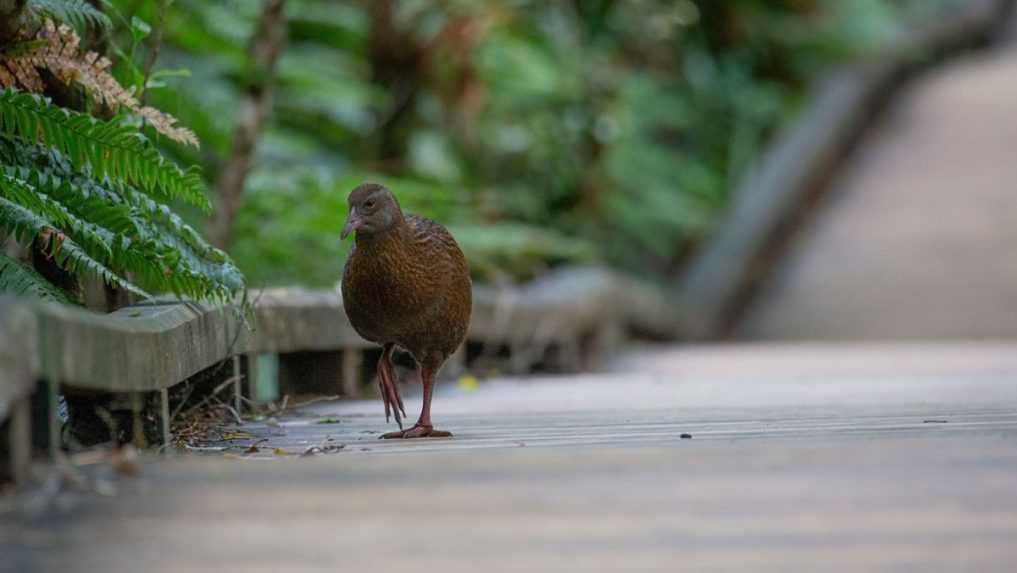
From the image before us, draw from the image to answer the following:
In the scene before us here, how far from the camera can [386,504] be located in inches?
118

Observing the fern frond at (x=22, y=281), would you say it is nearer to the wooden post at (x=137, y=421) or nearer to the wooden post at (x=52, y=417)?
the wooden post at (x=137, y=421)

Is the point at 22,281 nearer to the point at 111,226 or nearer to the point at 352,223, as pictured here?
the point at 111,226

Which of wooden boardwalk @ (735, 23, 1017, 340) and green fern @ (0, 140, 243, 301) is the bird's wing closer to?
green fern @ (0, 140, 243, 301)

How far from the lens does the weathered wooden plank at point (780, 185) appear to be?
58.7 feet

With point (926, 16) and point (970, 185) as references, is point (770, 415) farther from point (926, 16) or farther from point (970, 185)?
point (926, 16)

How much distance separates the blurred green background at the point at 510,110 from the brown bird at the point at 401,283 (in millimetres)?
1145

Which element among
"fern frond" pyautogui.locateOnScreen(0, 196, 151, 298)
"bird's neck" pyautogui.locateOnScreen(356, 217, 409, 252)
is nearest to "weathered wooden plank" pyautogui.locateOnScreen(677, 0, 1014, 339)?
"bird's neck" pyautogui.locateOnScreen(356, 217, 409, 252)

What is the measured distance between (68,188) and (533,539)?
2.49 m

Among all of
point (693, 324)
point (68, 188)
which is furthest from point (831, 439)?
point (693, 324)

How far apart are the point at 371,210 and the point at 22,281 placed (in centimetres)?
114

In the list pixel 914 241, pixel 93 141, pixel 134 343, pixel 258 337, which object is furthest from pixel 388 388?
pixel 914 241

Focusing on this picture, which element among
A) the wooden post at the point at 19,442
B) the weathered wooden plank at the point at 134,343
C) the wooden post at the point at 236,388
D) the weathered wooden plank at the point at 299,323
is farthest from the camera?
the weathered wooden plank at the point at 299,323

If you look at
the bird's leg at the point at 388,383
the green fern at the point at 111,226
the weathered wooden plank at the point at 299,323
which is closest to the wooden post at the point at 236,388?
the weathered wooden plank at the point at 299,323

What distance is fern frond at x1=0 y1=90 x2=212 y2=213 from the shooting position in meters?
4.47
